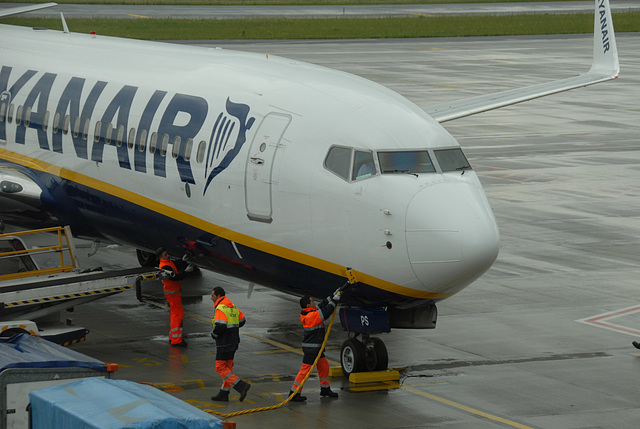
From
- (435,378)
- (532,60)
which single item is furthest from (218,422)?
(532,60)

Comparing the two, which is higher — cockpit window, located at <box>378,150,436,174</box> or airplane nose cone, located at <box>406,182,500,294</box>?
cockpit window, located at <box>378,150,436,174</box>

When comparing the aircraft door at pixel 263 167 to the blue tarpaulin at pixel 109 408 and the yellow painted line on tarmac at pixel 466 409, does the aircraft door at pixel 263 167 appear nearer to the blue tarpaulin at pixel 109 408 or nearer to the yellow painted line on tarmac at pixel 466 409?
the yellow painted line on tarmac at pixel 466 409

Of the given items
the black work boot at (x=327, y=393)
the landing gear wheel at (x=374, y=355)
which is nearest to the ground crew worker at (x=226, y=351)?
the black work boot at (x=327, y=393)

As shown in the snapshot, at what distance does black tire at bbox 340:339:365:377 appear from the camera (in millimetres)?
18594

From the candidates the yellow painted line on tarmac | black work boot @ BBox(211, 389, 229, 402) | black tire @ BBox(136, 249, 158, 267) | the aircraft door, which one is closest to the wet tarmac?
the yellow painted line on tarmac

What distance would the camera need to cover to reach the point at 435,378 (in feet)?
62.7

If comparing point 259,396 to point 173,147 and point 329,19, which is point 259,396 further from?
point 329,19

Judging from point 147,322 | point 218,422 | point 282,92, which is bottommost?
point 147,322

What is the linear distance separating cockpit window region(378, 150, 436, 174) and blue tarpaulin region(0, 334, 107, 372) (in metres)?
5.45

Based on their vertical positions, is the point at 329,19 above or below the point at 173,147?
above

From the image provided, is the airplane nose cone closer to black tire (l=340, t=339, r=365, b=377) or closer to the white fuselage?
the white fuselage

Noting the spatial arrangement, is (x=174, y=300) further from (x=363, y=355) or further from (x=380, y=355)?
(x=380, y=355)

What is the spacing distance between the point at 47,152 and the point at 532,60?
56750 mm

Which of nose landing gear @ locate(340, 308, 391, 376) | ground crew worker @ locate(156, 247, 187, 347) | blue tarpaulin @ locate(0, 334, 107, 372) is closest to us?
blue tarpaulin @ locate(0, 334, 107, 372)
